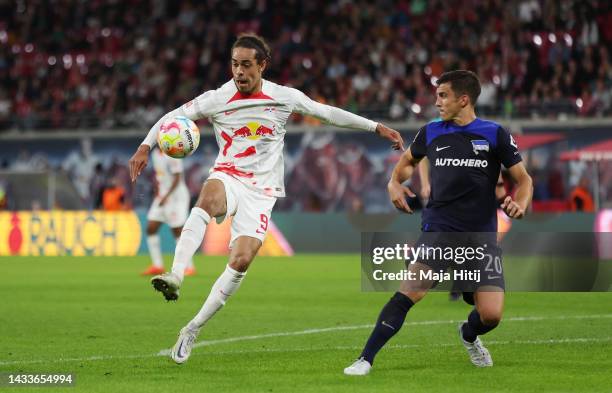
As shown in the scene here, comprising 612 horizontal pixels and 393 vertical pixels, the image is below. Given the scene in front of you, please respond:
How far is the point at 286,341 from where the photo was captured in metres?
9.45

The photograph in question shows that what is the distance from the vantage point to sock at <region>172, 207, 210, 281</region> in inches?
298

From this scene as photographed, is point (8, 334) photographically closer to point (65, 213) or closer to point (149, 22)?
point (65, 213)

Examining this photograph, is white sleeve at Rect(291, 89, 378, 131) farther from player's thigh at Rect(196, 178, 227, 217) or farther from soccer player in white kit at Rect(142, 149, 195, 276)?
soccer player in white kit at Rect(142, 149, 195, 276)

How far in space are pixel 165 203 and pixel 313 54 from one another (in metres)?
14.0

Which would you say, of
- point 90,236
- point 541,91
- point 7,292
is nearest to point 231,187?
point 7,292

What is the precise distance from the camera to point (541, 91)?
1064 inches

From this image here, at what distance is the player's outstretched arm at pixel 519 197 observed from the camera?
6.94m

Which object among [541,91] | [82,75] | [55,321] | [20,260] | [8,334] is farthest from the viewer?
[82,75]

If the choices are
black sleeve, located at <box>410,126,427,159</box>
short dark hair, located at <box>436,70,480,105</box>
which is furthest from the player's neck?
black sleeve, located at <box>410,126,427,159</box>

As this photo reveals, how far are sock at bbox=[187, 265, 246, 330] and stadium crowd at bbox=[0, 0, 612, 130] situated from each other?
19781mm

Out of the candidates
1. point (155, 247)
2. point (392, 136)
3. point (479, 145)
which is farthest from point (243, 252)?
point (155, 247)

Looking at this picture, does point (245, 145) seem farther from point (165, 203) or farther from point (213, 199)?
point (165, 203)

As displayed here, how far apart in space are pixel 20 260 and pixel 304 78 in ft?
33.6

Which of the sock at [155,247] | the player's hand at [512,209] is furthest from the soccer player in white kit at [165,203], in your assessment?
the player's hand at [512,209]
